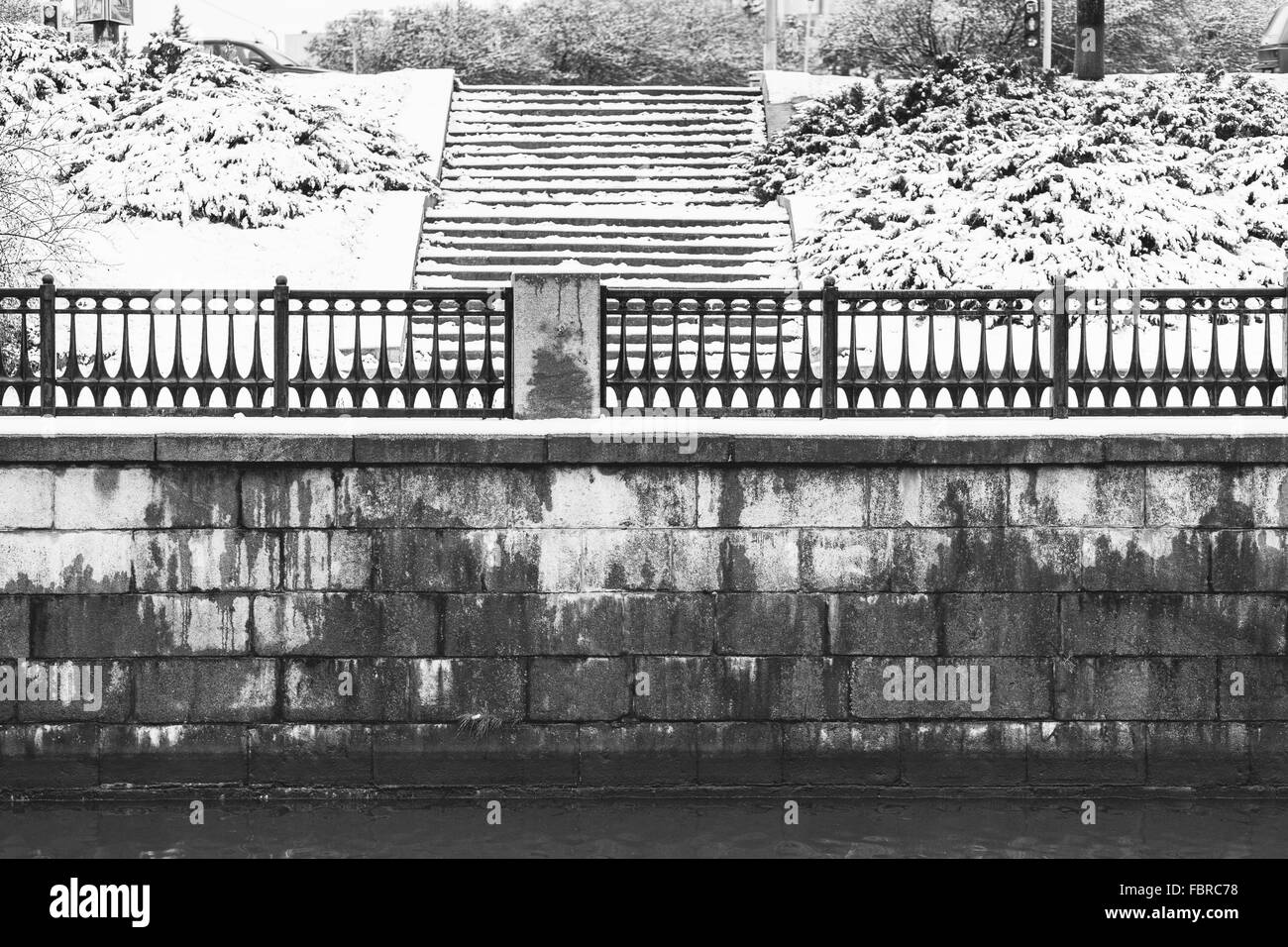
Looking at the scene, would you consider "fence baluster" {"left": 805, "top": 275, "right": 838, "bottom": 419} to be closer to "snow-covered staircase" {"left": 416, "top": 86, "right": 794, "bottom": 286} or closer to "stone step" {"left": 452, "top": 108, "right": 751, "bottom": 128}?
"snow-covered staircase" {"left": 416, "top": 86, "right": 794, "bottom": 286}

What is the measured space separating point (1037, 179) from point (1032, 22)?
11282 millimetres

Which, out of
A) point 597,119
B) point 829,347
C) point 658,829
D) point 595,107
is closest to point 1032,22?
point 595,107

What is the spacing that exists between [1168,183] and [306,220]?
8.74 metres

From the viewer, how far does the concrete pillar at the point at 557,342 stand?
9516mm

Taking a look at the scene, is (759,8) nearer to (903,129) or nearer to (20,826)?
(903,129)

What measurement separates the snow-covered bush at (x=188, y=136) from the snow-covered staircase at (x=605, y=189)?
111cm

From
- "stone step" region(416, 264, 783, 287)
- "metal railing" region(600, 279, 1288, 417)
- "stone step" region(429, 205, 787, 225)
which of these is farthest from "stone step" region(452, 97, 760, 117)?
"metal railing" region(600, 279, 1288, 417)

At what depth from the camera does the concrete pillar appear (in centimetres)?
952

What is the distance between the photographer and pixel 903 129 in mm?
19641

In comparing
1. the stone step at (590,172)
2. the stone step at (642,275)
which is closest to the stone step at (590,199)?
the stone step at (590,172)

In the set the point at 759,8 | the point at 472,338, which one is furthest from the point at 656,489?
the point at 759,8

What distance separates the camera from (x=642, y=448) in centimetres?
923

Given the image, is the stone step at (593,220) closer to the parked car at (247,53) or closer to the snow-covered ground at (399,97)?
the snow-covered ground at (399,97)

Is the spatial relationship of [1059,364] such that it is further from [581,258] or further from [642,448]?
[581,258]
